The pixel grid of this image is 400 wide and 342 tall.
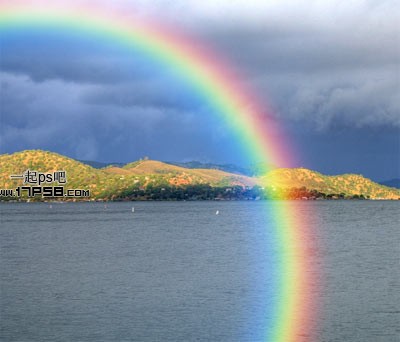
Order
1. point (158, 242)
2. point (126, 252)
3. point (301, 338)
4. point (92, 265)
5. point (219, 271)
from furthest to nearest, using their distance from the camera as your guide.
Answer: point (158, 242), point (126, 252), point (92, 265), point (219, 271), point (301, 338)

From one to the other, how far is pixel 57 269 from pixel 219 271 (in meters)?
27.2

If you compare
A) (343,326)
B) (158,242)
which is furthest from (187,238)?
(343,326)

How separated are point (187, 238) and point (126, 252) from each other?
143 feet

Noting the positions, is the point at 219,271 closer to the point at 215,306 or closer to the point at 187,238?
the point at 215,306

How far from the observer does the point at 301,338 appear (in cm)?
5778

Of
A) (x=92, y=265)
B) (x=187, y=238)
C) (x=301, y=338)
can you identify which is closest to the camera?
(x=301, y=338)

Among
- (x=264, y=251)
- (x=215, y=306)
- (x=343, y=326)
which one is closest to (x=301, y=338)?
(x=343, y=326)

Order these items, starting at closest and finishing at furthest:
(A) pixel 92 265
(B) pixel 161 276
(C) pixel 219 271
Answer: (B) pixel 161 276
(C) pixel 219 271
(A) pixel 92 265

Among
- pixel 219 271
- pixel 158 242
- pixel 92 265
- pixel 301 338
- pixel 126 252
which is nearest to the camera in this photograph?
pixel 301 338

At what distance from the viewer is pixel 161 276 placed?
3772 inches

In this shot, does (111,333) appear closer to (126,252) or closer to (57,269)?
(57,269)

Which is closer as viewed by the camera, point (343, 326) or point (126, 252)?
point (343, 326)

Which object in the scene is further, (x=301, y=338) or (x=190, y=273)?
(x=190, y=273)

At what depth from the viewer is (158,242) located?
6531 inches
